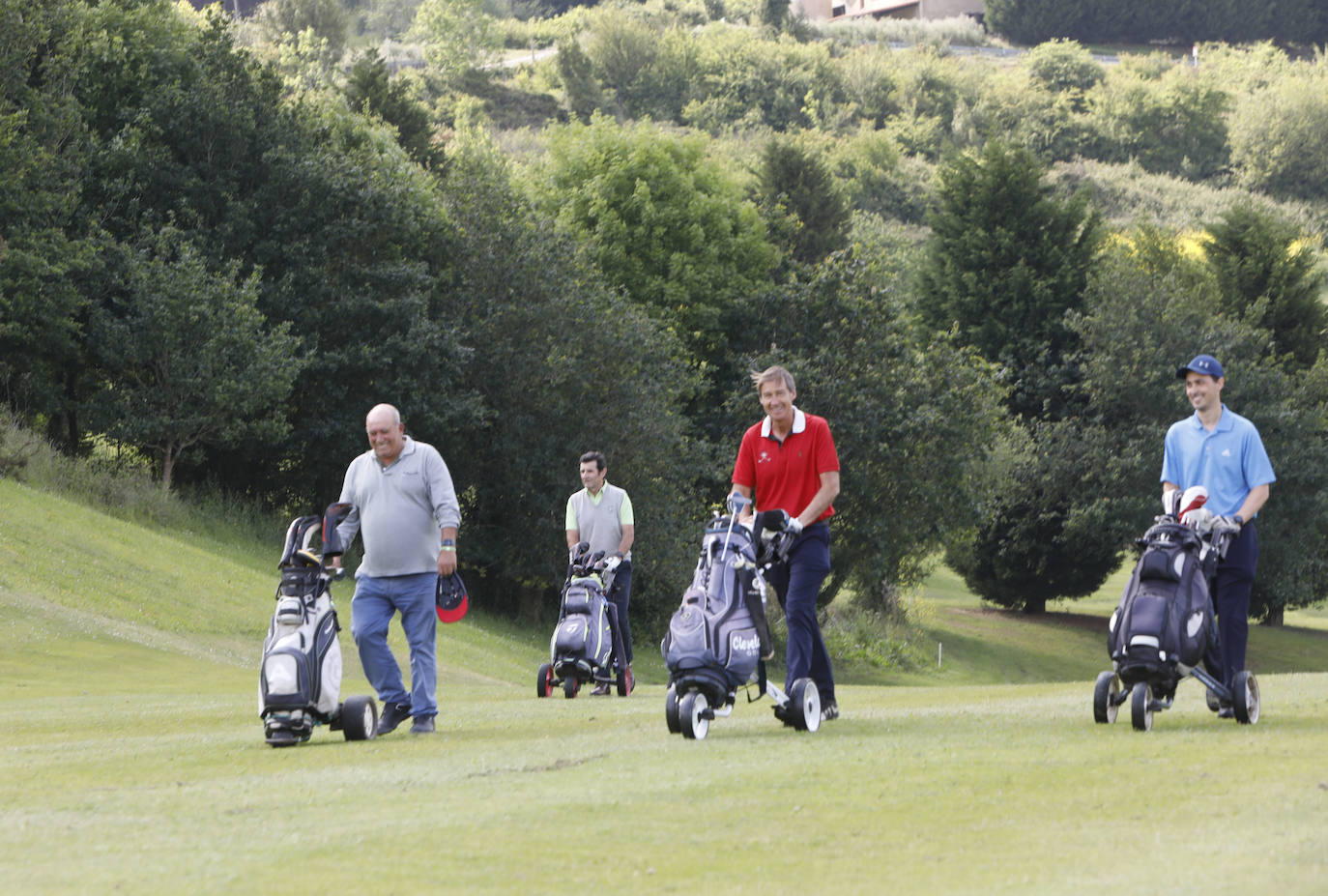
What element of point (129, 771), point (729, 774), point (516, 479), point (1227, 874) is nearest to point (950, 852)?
point (1227, 874)

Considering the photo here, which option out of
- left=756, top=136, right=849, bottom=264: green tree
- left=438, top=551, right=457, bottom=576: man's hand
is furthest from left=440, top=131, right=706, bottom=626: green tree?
left=438, top=551, right=457, bottom=576: man's hand

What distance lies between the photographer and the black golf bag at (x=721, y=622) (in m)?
10.0

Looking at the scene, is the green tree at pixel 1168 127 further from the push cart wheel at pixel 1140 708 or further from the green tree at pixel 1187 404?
the push cart wheel at pixel 1140 708

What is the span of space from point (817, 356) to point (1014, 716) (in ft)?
118

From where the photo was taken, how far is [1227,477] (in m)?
10.7

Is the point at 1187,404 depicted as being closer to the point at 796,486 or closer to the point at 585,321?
the point at 585,321

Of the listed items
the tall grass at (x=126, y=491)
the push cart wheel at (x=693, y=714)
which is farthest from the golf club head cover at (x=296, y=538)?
the tall grass at (x=126, y=491)

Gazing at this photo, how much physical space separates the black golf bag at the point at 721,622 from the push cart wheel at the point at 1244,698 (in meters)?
3.15

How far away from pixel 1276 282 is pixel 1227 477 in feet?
179

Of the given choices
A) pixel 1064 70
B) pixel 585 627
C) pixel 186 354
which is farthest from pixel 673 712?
pixel 1064 70

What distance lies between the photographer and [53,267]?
3531cm

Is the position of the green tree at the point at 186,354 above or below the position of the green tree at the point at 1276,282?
below

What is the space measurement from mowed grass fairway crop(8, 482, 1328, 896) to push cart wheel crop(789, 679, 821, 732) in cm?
13

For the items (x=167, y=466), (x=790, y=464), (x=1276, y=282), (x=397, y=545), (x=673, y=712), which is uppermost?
(x=1276, y=282)
